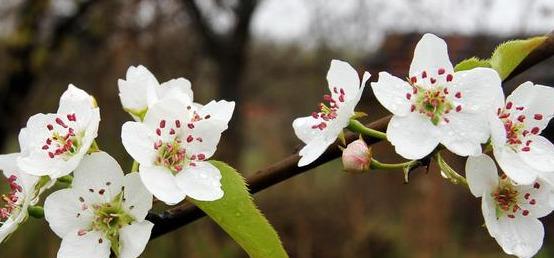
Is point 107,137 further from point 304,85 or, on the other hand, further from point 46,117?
point 304,85

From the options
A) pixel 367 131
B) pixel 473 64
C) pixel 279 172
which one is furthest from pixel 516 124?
pixel 279 172

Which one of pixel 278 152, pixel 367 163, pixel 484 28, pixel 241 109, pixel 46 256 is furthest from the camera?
pixel 241 109

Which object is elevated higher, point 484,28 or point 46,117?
point 46,117

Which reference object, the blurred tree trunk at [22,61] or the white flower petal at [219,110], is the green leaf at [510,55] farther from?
the blurred tree trunk at [22,61]

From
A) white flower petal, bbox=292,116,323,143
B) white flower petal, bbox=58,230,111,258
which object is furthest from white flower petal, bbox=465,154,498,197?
white flower petal, bbox=58,230,111,258

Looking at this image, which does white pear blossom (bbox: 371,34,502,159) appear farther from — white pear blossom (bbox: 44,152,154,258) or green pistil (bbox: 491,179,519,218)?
white pear blossom (bbox: 44,152,154,258)

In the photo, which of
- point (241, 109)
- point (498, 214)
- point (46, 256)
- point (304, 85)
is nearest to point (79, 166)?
point (498, 214)
